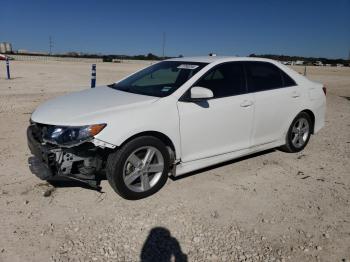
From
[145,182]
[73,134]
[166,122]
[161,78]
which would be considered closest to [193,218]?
[145,182]

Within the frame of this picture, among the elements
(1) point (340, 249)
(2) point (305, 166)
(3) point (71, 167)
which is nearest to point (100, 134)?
(3) point (71, 167)

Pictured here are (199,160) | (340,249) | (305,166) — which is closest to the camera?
(340,249)

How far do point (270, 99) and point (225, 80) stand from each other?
849 mm

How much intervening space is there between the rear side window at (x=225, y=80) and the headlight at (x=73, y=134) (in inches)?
59.3

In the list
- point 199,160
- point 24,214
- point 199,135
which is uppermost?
Result: point 199,135

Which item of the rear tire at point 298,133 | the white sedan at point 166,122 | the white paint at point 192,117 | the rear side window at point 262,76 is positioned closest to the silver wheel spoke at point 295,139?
the rear tire at point 298,133

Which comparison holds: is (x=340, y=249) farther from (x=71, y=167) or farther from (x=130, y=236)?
(x=71, y=167)

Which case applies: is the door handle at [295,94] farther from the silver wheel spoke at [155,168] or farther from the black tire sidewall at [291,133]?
the silver wheel spoke at [155,168]

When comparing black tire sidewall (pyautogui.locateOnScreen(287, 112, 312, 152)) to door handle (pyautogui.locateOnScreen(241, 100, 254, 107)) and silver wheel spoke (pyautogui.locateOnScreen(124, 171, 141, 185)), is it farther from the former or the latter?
silver wheel spoke (pyautogui.locateOnScreen(124, 171, 141, 185))

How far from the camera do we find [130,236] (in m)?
3.27

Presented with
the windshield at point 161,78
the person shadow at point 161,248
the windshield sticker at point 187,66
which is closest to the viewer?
the person shadow at point 161,248

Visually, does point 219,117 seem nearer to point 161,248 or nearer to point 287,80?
point 287,80

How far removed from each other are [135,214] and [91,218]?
46 centimetres

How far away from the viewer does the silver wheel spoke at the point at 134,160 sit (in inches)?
150
